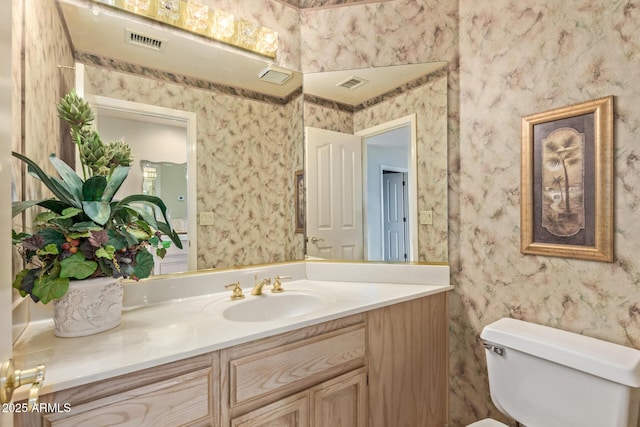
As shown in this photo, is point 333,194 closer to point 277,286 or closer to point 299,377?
point 277,286

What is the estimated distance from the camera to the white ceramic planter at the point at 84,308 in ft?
3.01

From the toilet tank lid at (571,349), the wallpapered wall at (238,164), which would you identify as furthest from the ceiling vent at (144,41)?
the toilet tank lid at (571,349)

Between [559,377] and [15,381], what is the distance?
145 cm

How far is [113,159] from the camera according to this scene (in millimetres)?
1042

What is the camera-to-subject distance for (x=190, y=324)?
1.06m

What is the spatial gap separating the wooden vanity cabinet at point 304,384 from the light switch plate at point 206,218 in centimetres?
68

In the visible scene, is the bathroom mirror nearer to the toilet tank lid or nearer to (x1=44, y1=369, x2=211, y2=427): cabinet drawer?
the toilet tank lid

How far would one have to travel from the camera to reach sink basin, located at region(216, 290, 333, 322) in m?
1.34

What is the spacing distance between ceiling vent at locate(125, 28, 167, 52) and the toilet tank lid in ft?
5.96

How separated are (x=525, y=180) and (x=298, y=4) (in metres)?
1.52

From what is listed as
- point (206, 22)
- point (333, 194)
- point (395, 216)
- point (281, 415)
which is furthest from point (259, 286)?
point (206, 22)

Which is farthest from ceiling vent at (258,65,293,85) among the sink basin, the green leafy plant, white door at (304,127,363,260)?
the sink basin

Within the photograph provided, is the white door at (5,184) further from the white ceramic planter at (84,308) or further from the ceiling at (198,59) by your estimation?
the ceiling at (198,59)

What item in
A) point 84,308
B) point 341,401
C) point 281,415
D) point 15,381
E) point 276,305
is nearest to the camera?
point 15,381
